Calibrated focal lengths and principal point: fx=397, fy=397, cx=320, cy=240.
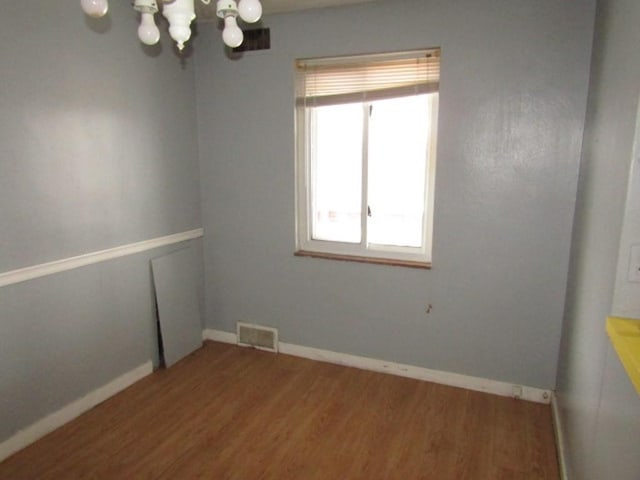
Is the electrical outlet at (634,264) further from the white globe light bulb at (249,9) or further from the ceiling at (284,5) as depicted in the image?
the ceiling at (284,5)

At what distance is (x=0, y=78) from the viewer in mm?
1839

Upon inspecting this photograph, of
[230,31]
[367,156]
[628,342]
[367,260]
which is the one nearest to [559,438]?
[628,342]

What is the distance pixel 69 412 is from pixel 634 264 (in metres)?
2.79

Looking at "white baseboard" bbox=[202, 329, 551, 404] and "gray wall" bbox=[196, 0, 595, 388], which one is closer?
"gray wall" bbox=[196, 0, 595, 388]

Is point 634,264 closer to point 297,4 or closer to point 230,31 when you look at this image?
point 230,31

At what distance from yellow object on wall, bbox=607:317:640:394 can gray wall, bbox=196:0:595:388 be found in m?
1.19

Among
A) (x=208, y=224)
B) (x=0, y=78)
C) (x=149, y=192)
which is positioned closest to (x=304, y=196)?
(x=208, y=224)

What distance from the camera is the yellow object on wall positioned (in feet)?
3.24

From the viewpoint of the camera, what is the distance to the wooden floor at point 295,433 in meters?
1.96

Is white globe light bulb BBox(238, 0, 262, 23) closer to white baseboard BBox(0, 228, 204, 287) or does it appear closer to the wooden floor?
white baseboard BBox(0, 228, 204, 287)

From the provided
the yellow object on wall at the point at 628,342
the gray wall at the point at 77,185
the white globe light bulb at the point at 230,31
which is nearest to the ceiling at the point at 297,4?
the gray wall at the point at 77,185

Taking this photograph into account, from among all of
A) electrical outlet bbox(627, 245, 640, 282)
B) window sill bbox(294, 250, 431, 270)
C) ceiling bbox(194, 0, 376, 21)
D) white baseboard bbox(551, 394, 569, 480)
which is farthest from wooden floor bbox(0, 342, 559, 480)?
ceiling bbox(194, 0, 376, 21)

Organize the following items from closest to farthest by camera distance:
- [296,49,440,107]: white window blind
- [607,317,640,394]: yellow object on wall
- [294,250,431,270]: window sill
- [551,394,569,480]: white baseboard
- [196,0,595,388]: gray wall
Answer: [607,317,640,394]: yellow object on wall
[551,394,569,480]: white baseboard
[196,0,595,388]: gray wall
[296,49,440,107]: white window blind
[294,250,431,270]: window sill

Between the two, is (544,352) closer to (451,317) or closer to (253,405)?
(451,317)
